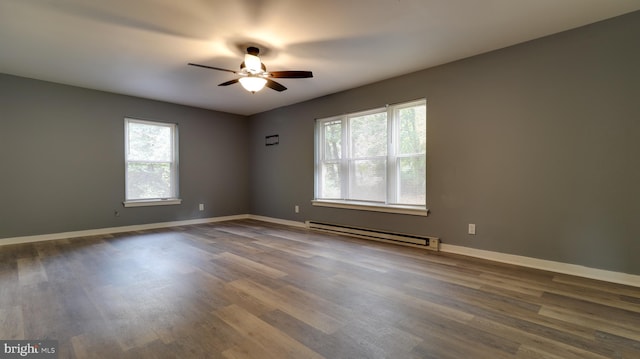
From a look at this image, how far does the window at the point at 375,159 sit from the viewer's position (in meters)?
4.15

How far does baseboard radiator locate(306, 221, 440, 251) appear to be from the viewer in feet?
12.8

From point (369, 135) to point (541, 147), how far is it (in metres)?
2.32

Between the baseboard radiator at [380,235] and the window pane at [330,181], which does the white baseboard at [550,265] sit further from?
the window pane at [330,181]

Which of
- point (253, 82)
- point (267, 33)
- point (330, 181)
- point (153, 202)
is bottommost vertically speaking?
point (153, 202)

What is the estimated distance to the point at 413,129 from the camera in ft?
13.7

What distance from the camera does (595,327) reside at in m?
1.90

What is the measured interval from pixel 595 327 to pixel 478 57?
2945 mm

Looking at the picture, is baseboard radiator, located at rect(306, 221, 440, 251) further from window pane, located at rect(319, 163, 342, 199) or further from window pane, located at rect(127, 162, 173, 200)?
window pane, located at rect(127, 162, 173, 200)

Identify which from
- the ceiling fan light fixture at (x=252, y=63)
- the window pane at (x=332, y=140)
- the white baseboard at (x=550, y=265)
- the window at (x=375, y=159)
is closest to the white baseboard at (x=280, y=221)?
the window at (x=375, y=159)
